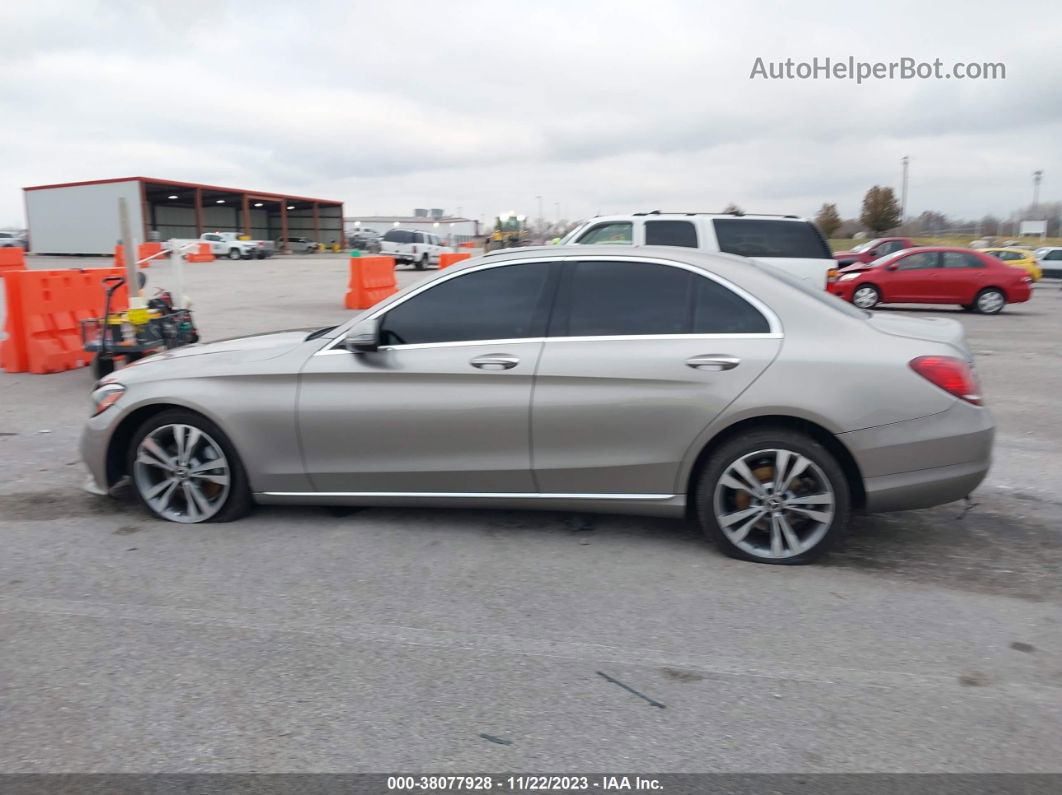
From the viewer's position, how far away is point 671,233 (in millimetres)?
11766

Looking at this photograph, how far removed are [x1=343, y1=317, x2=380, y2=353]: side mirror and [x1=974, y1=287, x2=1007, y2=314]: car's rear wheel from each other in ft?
61.4

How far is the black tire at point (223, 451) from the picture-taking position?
4.92 meters

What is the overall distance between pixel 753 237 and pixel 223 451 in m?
8.62

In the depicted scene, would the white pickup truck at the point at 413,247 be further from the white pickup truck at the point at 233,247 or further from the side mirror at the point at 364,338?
the side mirror at the point at 364,338

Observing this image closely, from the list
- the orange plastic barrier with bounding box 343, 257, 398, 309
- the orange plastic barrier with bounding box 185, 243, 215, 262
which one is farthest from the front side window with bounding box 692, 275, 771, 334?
the orange plastic barrier with bounding box 185, 243, 215, 262

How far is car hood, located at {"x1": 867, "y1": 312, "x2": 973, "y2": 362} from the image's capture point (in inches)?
179

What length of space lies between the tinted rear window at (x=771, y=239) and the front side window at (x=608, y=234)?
122cm

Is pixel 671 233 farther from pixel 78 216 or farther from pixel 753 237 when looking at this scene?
pixel 78 216

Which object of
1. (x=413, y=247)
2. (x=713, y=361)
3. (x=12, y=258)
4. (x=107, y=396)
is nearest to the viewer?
(x=713, y=361)

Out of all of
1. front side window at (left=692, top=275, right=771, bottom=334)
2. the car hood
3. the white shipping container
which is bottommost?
the car hood

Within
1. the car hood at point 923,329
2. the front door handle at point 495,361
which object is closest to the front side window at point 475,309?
the front door handle at point 495,361

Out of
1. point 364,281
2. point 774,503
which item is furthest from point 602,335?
point 364,281

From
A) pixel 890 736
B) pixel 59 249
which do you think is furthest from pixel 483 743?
pixel 59 249

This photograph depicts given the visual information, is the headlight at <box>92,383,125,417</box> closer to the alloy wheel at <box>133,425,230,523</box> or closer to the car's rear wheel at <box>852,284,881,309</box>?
the alloy wheel at <box>133,425,230,523</box>
